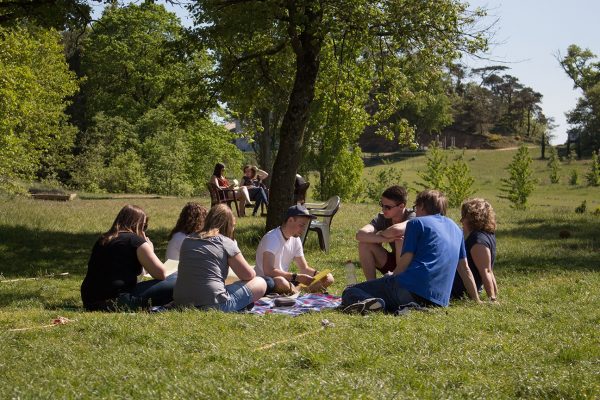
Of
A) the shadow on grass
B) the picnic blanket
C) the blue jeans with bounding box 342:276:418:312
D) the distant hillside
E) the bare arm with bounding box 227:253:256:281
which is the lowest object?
the shadow on grass

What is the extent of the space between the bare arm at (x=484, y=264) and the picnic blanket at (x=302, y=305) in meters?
1.55

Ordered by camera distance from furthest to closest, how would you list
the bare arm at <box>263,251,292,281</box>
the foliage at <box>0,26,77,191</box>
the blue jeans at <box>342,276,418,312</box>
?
1. the foliage at <box>0,26,77,191</box>
2. the bare arm at <box>263,251,292,281</box>
3. the blue jeans at <box>342,276,418,312</box>

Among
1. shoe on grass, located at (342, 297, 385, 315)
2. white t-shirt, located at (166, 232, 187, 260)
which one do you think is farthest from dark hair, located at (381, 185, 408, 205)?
white t-shirt, located at (166, 232, 187, 260)

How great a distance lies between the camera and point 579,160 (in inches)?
2699

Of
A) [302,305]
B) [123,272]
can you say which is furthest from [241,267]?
[123,272]

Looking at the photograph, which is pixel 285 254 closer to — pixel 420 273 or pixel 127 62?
pixel 420 273

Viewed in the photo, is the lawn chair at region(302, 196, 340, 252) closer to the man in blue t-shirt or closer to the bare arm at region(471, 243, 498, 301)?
the bare arm at region(471, 243, 498, 301)

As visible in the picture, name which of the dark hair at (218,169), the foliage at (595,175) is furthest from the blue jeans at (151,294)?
the foliage at (595,175)

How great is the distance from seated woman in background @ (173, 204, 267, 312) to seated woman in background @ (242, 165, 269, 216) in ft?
45.8

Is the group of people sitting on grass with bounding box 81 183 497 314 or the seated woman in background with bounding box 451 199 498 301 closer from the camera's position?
the group of people sitting on grass with bounding box 81 183 497 314

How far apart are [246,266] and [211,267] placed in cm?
44

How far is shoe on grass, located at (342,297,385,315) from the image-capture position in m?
7.94

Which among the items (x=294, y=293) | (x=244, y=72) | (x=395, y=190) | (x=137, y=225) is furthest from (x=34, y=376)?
(x=244, y=72)

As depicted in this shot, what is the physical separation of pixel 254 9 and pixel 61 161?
32.1 metres
